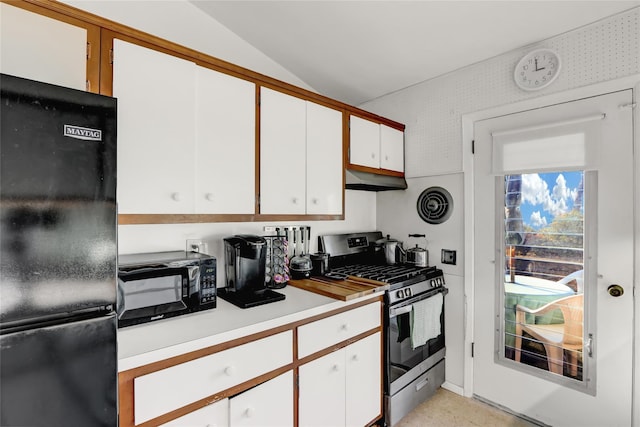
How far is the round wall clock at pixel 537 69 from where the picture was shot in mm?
1907

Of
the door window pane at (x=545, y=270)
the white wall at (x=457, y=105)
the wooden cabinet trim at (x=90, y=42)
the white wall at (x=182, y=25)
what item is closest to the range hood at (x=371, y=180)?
the white wall at (x=457, y=105)

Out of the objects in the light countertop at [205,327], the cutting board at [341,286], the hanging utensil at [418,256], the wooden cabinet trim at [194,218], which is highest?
the wooden cabinet trim at [194,218]

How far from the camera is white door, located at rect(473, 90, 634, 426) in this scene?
1739mm

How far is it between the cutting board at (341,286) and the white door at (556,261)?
3.25 feet

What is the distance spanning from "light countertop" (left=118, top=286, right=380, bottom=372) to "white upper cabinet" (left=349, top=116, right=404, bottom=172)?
1174 mm

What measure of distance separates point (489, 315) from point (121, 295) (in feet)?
7.86

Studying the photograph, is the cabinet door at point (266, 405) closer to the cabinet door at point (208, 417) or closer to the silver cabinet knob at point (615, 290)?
the cabinet door at point (208, 417)

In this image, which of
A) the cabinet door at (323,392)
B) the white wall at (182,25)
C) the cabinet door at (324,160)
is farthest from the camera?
the cabinet door at (324,160)

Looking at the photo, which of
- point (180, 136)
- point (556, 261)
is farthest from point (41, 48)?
point (556, 261)

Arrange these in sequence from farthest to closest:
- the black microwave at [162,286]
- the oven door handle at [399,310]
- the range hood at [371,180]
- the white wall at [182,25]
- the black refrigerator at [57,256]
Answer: the range hood at [371,180]
the oven door handle at [399,310]
the white wall at [182,25]
the black microwave at [162,286]
the black refrigerator at [57,256]

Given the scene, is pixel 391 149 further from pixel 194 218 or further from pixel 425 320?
pixel 194 218

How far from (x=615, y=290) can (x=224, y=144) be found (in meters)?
2.42

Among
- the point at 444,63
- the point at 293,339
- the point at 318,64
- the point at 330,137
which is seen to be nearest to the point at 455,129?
the point at 444,63

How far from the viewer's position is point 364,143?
2402 millimetres
